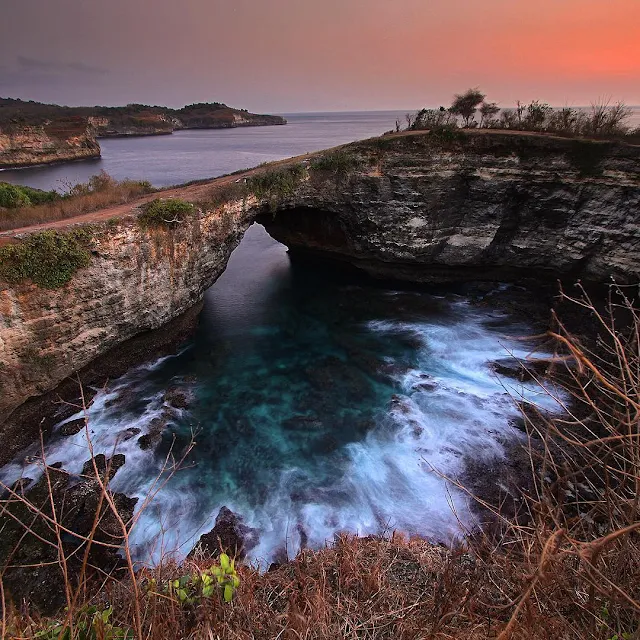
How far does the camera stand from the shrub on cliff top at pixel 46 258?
11641 mm

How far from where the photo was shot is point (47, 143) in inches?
2648

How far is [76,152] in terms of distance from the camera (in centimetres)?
7069

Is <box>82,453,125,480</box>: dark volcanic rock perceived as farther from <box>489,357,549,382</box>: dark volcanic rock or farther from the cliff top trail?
<box>489,357,549,382</box>: dark volcanic rock

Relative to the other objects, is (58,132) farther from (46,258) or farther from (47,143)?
(46,258)

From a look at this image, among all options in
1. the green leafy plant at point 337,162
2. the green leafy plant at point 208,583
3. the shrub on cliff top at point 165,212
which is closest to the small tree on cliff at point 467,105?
the green leafy plant at point 337,162

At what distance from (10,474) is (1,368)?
127 inches

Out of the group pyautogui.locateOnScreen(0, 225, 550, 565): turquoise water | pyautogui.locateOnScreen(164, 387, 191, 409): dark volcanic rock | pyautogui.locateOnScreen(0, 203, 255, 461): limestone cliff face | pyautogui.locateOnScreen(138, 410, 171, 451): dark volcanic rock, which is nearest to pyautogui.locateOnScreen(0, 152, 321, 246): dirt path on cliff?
pyautogui.locateOnScreen(0, 203, 255, 461): limestone cliff face

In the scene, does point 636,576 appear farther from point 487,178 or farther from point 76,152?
point 76,152

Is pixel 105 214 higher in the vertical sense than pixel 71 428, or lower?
higher

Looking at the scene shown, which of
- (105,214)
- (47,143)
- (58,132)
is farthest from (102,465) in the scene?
(58,132)

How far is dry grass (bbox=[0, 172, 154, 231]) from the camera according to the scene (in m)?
14.8

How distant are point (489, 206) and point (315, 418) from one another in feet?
49.4

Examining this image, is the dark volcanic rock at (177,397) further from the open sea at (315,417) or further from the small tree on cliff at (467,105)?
the small tree on cliff at (467,105)

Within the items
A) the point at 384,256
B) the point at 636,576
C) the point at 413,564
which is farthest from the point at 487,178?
the point at 636,576
